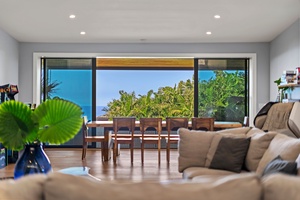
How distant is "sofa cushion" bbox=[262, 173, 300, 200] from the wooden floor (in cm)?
379

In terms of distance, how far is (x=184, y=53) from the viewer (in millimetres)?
8062

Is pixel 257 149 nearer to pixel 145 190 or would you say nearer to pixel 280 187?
pixel 280 187

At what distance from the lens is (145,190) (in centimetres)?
108

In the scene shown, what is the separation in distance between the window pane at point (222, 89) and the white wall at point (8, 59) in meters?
4.33

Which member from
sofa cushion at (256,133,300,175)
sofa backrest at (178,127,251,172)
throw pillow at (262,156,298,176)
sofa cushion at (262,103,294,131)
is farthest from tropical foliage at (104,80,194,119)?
throw pillow at (262,156,298,176)

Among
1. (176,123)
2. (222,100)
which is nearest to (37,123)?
(176,123)

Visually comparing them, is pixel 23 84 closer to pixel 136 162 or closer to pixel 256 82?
pixel 136 162

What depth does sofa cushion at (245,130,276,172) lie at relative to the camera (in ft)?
10.5

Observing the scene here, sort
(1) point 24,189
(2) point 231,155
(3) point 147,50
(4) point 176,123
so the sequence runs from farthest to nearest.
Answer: (3) point 147,50, (4) point 176,123, (2) point 231,155, (1) point 24,189

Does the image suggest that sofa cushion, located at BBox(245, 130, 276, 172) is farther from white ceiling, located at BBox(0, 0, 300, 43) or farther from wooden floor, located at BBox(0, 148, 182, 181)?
white ceiling, located at BBox(0, 0, 300, 43)

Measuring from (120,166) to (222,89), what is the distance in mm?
3691

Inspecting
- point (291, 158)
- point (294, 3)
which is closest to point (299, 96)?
point (294, 3)

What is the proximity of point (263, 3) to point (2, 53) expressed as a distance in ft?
16.6

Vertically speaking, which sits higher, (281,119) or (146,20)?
(146,20)
